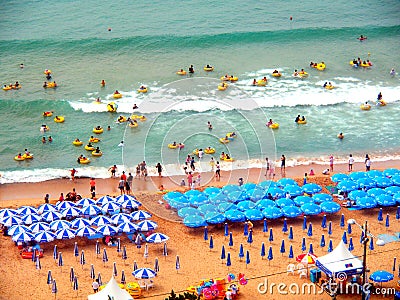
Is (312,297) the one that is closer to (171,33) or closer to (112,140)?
(112,140)

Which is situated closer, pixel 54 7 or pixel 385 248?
pixel 385 248

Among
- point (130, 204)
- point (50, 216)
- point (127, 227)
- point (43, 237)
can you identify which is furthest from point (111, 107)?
point (43, 237)

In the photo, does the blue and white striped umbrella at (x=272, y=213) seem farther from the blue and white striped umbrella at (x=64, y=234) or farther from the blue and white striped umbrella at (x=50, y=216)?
the blue and white striped umbrella at (x=50, y=216)

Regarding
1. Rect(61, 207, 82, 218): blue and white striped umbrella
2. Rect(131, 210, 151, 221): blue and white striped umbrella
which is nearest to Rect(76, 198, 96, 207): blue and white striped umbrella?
Rect(61, 207, 82, 218): blue and white striped umbrella

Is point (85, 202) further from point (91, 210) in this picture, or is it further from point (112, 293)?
point (112, 293)

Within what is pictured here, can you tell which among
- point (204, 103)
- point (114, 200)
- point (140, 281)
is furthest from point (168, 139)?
point (140, 281)

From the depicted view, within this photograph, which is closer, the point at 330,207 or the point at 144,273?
the point at 144,273
